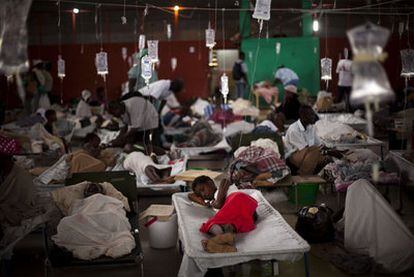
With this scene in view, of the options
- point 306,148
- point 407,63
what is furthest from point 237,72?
Answer: point 407,63

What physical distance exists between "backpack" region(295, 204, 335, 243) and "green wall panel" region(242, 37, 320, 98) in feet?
35.5

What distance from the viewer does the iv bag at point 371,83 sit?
307 cm

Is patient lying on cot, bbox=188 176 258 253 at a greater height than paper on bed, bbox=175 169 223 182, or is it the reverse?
paper on bed, bbox=175 169 223 182

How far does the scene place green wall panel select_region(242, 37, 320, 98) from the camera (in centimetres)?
1691

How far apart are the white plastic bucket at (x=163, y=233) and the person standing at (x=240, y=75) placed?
9614 mm

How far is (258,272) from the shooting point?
561cm

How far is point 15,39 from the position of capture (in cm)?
354

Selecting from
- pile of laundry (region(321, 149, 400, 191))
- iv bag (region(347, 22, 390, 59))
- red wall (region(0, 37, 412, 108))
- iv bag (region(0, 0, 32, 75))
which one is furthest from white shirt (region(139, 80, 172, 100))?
red wall (region(0, 37, 412, 108))

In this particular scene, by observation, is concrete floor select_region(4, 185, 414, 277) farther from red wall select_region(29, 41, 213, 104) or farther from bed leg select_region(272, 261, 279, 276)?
red wall select_region(29, 41, 213, 104)

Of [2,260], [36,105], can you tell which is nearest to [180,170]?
[2,260]

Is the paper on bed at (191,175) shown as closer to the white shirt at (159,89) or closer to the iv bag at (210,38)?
the iv bag at (210,38)

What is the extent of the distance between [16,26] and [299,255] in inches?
111

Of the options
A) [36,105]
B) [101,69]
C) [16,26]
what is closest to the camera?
[16,26]

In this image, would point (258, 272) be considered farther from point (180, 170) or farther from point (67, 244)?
point (180, 170)
